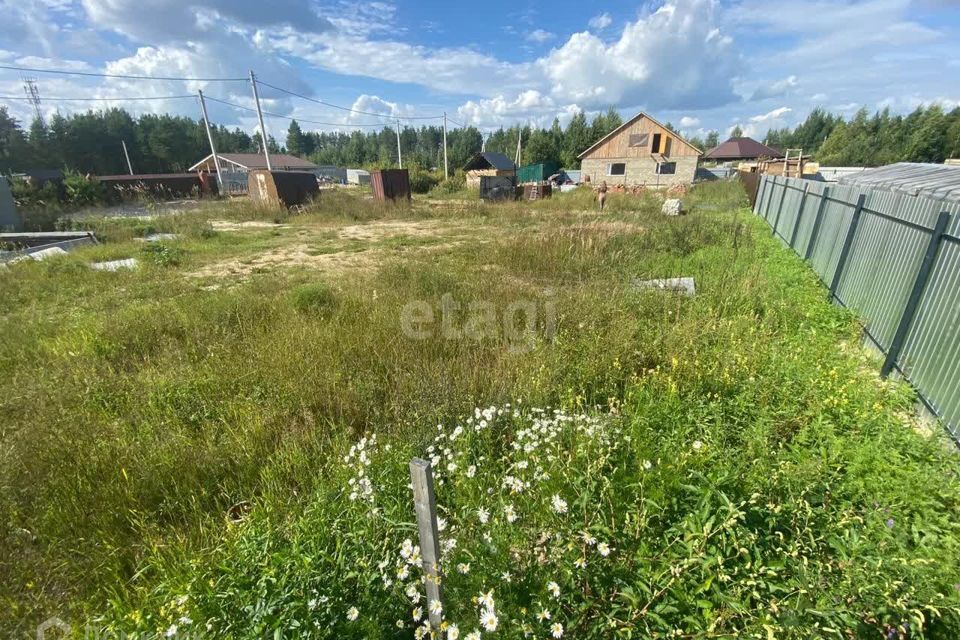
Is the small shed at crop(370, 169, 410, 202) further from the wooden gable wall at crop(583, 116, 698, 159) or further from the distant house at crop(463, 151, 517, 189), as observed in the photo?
the wooden gable wall at crop(583, 116, 698, 159)

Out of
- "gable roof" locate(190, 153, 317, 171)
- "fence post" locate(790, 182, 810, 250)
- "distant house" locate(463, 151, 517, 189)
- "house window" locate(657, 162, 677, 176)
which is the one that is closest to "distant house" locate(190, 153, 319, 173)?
"gable roof" locate(190, 153, 317, 171)

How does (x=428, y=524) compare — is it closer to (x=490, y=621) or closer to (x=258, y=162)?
(x=490, y=621)

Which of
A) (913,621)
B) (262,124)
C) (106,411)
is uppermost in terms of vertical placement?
(262,124)

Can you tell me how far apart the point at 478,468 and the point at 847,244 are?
19.4ft

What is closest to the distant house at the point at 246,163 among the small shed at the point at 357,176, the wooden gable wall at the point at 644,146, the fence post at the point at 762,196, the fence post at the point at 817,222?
the small shed at the point at 357,176

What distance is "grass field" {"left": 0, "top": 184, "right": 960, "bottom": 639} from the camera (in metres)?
1.42

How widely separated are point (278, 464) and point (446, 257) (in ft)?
20.8

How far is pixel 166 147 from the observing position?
2314 inches

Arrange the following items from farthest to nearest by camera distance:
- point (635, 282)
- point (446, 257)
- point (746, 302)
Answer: point (446, 257) < point (635, 282) < point (746, 302)

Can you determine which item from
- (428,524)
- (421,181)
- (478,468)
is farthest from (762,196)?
(421,181)

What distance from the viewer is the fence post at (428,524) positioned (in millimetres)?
1295

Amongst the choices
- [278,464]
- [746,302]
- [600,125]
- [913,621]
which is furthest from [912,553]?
[600,125]

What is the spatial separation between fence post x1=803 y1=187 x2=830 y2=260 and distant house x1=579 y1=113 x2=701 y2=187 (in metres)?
25.7

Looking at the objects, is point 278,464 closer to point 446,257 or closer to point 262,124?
point 446,257
